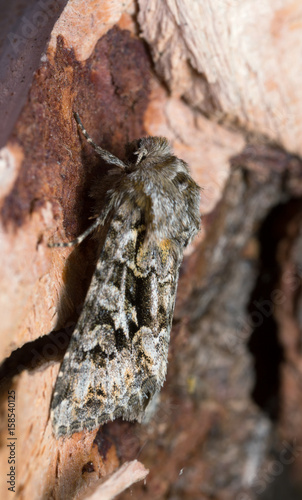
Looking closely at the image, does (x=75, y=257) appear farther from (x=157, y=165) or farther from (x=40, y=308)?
(x=157, y=165)

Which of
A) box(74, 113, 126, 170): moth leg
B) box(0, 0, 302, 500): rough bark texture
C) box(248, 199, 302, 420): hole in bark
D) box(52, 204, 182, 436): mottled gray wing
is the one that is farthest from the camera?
box(248, 199, 302, 420): hole in bark

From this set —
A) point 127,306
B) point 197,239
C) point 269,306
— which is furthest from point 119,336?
point 269,306

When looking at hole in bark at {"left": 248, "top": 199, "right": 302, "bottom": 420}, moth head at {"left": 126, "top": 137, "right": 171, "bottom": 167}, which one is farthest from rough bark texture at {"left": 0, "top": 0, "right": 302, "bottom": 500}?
moth head at {"left": 126, "top": 137, "right": 171, "bottom": 167}

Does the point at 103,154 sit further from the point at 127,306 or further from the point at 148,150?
the point at 127,306

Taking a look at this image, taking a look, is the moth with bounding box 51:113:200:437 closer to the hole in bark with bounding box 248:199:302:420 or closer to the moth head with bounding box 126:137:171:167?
the moth head with bounding box 126:137:171:167

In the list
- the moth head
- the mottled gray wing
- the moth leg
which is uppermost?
the moth head

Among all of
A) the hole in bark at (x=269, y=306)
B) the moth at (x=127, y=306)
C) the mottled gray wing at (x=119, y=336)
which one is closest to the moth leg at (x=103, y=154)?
the moth at (x=127, y=306)

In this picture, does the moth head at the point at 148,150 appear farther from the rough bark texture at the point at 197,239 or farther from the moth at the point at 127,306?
the rough bark texture at the point at 197,239
